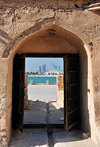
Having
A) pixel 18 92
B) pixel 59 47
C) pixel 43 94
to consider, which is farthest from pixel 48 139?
pixel 43 94

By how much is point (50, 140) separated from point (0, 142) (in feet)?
3.85

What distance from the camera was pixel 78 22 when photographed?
3424mm

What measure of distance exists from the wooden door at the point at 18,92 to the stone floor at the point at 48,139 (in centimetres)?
37

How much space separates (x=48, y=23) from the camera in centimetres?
340

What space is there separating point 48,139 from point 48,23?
111 inches

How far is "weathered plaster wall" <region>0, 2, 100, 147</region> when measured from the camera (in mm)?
3230

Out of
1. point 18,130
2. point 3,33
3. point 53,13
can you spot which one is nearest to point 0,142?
point 18,130

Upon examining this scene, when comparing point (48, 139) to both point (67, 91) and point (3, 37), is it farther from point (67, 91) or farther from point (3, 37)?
point (3, 37)

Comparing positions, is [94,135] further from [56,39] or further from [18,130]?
[56,39]

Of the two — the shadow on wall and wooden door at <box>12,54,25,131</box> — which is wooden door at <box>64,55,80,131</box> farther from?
the shadow on wall

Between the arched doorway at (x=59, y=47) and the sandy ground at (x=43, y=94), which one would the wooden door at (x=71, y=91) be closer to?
the arched doorway at (x=59, y=47)

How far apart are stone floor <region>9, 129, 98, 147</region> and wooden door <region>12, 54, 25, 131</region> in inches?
14.4

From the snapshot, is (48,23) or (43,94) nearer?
(48,23)

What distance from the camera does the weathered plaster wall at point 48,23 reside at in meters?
3.23
